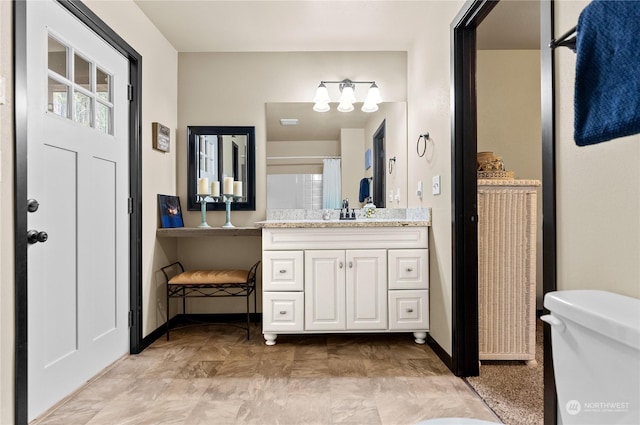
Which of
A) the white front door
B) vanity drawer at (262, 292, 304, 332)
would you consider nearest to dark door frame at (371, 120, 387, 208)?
vanity drawer at (262, 292, 304, 332)

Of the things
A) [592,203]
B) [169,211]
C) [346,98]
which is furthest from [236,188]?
[592,203]

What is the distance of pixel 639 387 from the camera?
2.07ft

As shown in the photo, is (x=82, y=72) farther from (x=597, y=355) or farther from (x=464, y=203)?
(x=597, y=355)

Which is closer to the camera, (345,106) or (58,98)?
(58,98)

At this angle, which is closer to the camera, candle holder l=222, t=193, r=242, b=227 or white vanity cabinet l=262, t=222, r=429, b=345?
white vanity cabinet l=262, t=222, r=429, b=345

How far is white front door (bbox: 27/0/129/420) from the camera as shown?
1.55 meters

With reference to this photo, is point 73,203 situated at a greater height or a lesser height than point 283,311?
greater

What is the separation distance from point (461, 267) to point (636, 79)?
141 centimetres

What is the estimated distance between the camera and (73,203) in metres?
1.78

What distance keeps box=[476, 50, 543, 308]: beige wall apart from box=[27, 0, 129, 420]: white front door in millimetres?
2744

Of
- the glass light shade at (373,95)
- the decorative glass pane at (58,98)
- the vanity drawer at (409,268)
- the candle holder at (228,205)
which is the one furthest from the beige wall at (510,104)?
the decorative glass pane at (58,98)

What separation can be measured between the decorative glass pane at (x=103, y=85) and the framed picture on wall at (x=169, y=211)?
79cm

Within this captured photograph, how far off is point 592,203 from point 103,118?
2.30m

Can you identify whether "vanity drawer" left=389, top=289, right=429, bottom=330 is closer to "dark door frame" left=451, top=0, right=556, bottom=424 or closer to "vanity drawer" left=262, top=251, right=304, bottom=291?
"dark door frame" left=451, top=0, right=556, bottom=424
